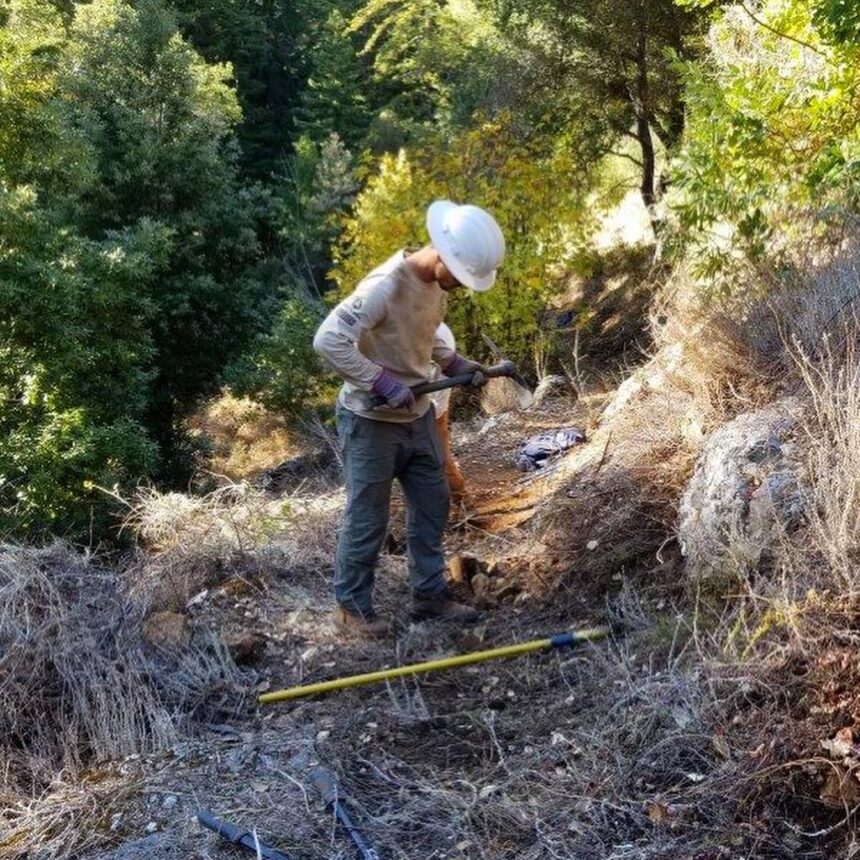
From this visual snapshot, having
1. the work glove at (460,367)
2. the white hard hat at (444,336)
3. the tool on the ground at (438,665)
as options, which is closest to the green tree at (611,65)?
the white hard hat at (444,336)

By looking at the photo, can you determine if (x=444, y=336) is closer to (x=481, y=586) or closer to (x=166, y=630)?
(x=481, y=586)

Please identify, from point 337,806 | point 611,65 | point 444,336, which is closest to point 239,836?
point 337,806

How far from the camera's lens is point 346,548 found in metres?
4.36

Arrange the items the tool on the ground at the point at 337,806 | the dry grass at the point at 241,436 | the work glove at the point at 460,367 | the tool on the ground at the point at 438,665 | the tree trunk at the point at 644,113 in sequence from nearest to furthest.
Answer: the tool on the ground at the point at 337,806, the tool on the ground at the point at 438,665, the work glove at the point at 460,367, the tree trunk at the point at 644,113, the dry grass at the point at 241,436

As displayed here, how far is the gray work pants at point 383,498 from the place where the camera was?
427cm

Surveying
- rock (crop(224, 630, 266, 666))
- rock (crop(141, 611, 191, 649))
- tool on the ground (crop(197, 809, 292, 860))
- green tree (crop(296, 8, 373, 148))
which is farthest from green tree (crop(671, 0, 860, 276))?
green tree (crop(296, 8, 373, 148))

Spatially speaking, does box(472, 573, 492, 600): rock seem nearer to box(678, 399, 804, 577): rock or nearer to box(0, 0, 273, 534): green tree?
box(678, 399, 804, 577): rock

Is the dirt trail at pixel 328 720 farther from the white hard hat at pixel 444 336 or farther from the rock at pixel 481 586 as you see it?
the white hard hat at pixel 444 336

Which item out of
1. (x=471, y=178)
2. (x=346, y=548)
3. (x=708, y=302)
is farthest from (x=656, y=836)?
(x=471, y=178)

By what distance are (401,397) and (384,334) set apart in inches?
13.5

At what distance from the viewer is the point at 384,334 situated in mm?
4211

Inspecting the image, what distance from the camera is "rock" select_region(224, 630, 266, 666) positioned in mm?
4164

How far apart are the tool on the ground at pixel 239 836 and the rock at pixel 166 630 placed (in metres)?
1.13

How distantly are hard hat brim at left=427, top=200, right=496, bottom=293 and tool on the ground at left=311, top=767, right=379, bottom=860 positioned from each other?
74.9 inches
